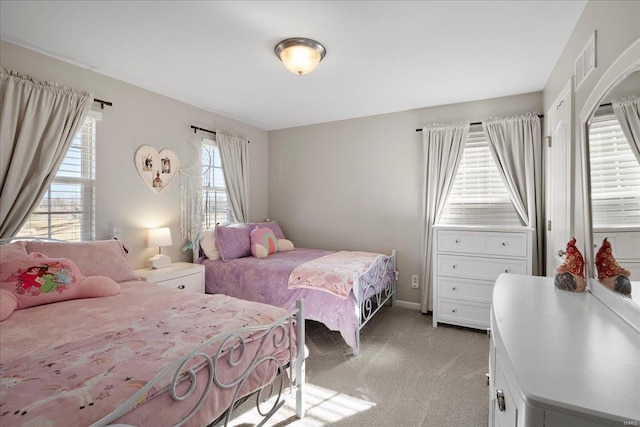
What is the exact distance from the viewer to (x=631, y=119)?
3.62 feet

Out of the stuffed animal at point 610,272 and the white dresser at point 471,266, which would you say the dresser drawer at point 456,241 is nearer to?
the white dresser at point 471,266

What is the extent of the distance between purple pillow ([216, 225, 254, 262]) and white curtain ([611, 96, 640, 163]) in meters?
3.20

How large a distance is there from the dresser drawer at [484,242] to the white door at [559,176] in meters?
0.23

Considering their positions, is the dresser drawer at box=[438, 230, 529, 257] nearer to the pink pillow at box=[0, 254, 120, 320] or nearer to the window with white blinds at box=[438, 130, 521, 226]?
the window with white blinds at box=[438, 130, 521, 226]

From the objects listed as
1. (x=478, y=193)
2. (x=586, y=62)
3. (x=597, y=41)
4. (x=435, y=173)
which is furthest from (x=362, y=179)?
(x=597, y=41)

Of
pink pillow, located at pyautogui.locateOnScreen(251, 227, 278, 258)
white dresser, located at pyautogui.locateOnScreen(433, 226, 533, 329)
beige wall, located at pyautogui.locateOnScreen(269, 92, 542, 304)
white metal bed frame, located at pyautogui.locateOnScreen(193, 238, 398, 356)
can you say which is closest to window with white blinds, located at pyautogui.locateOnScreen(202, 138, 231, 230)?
white metal bed frame, located at pyautogui.locateOnScreen(193, 238, 398, 356)

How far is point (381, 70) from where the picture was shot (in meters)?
2.63

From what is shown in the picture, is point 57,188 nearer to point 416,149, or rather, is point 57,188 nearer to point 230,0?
point 230,0

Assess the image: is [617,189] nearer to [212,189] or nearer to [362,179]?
[362,179]

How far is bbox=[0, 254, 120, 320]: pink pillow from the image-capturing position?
1.71m

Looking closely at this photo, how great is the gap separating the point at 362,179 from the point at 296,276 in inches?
71.7

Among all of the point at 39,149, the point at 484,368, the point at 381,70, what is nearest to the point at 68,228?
the point at 39,149

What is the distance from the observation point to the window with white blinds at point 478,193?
3332 millimetres

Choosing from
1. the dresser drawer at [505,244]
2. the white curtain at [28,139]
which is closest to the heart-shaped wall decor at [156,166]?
the white curtain at [28,139]
